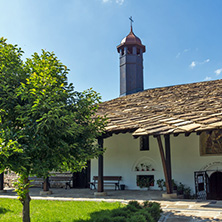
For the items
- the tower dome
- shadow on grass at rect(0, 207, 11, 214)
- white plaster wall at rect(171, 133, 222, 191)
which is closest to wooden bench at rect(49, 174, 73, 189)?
white plaster wall at rect(171, 133, 222, 191)

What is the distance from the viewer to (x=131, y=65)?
1706 centimetres

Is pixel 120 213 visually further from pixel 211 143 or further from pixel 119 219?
pixel 211 143

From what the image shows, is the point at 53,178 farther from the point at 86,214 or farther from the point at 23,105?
the point at 23,105

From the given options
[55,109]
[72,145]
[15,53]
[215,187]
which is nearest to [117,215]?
[72,145]

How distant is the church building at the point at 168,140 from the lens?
330 inches

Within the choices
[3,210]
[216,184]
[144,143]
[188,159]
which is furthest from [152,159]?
[3,210]

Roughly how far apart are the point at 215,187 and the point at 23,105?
7942 mm

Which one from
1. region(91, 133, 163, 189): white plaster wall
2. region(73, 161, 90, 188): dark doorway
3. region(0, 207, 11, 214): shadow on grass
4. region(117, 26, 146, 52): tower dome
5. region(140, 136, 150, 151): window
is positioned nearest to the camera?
region(0, 207, 11, 214): shadow on grass

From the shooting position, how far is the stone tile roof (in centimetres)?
784

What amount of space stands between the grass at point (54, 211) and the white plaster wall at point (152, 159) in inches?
168

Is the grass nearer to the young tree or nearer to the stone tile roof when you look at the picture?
the young tree

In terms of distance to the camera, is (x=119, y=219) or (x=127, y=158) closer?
(x=119, y=219)

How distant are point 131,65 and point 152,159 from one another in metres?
7.62

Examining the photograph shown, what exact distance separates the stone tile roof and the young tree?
2983mm
